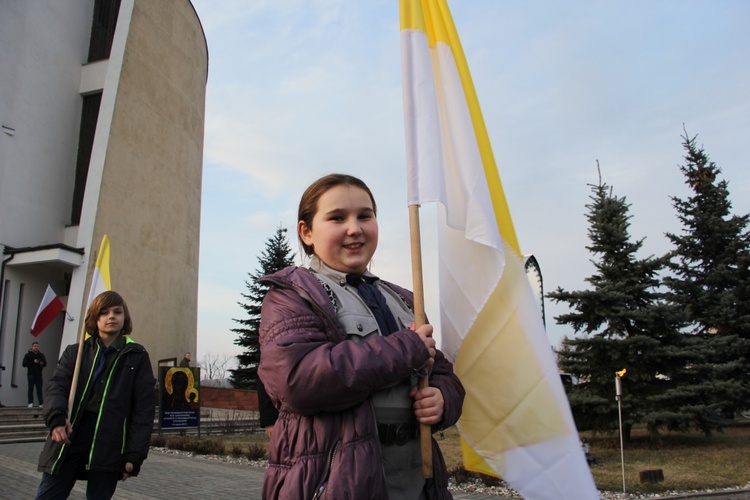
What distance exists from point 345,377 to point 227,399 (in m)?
25.5

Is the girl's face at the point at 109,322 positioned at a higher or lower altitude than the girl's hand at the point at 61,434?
higher

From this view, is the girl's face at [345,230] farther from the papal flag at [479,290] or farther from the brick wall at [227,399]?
the brick wall at [227,399]

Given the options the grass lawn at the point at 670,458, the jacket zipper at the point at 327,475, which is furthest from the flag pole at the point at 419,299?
the grass lawn at the point at 670,458

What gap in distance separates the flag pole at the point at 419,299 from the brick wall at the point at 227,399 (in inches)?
967

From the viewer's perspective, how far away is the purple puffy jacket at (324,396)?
1.68m

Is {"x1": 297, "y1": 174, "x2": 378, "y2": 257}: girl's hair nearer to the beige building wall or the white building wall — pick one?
the beige building wall

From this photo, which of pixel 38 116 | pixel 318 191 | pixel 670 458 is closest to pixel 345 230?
pixel 318 191

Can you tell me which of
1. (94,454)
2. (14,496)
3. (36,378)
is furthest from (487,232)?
(36,378)

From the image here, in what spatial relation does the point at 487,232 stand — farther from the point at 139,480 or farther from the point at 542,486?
the point at 139,480

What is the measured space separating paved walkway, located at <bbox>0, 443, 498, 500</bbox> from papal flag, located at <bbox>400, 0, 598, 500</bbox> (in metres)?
6.04

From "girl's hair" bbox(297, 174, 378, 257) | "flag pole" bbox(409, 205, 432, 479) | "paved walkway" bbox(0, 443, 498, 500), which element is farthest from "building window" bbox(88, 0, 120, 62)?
"flag pole" bbox(409, 205, 432, 479)

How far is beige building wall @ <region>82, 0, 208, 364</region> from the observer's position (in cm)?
2259

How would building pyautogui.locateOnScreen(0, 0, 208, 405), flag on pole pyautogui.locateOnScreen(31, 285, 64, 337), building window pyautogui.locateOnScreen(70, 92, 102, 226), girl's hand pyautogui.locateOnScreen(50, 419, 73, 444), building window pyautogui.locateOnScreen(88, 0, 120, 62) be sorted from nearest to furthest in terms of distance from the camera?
girl's hand pyautogui.locateOnScreen(50, 419, 73, 444)
flag on pole pyautogui.locateOnScreen(31, 285, 64, 337)
building pyautogui.locateOnScreen(0, 0, 208, 405)
building window pyautogui.locateOnScreen(70, 92, 102, 226)
building window pyautogui.locateOnScreen(88, 0, 120, 62)

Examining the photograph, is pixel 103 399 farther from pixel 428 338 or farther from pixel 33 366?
pixel 33 366
